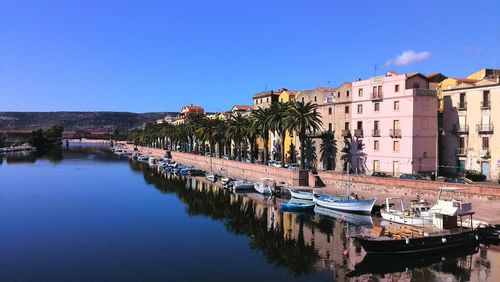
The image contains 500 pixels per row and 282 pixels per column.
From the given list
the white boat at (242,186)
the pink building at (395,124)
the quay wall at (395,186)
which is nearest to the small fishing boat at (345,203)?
the quay wall at (395,186)

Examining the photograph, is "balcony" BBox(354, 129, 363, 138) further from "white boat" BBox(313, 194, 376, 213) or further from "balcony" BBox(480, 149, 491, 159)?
"balcony" BBox(480, 149, 491, 159)

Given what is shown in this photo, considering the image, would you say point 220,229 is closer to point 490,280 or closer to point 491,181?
point 490,280

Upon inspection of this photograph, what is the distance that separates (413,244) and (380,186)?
2192 cm

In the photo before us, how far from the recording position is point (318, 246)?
Answer: 42.9m

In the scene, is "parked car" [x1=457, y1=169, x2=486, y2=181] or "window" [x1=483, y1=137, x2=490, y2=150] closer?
"parked car" [x1=457, y1=169, x2=486, y2=181]

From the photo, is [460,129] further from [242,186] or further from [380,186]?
[242,186]

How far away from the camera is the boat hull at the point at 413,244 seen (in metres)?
38.6

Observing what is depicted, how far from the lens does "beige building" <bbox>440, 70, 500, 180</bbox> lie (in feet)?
196

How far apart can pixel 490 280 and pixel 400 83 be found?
128 ft

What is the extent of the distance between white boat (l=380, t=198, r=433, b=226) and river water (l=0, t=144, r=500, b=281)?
2.32 meters

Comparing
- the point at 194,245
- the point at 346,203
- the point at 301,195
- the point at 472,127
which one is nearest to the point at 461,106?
the point at 472,127

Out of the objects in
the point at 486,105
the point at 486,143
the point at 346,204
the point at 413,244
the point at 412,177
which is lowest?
the point at 413,244

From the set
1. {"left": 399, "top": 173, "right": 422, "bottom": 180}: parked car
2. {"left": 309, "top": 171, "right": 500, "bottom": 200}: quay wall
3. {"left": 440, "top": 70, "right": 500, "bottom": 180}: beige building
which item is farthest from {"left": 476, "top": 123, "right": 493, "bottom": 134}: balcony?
{"left": 309, "top": 171, "right": 500, "bottom": 200}: quay wall

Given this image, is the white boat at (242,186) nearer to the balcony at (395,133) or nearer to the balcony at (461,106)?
the balcony at (395,133)
